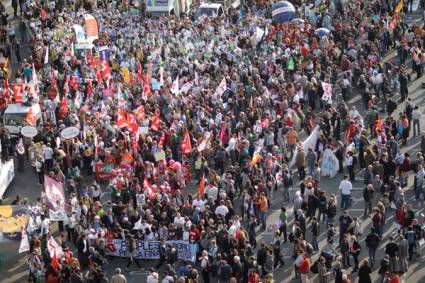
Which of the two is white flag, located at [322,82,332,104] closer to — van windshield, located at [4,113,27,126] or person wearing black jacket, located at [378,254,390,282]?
van windshield, located at [4,113,27,126]

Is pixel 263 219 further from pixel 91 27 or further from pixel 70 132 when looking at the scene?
pixel 91 27

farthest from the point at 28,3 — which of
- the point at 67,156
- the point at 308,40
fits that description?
the point at 67,156

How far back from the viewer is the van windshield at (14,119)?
127 ft

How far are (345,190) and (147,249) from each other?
20.8 feet

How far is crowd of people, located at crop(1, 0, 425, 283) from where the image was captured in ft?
97.3

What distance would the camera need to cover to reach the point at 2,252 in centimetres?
3241

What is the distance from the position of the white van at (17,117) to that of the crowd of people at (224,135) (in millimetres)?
841

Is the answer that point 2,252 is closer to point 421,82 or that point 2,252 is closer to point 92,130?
point 92,130

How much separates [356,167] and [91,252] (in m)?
10.7

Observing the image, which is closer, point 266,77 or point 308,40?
point 266,77

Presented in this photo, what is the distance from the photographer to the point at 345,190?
106 feet

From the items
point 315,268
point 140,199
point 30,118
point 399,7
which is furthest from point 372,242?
point 399,7

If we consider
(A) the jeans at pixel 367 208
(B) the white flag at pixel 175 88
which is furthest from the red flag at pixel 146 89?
(A) the jeans at pixel 367 208

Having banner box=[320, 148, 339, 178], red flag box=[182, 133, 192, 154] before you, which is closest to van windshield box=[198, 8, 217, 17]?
red flag box=[182, 133, 192, 154]
